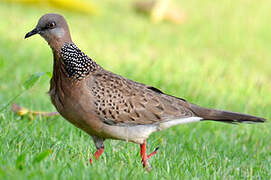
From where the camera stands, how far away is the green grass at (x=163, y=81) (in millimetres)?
4719

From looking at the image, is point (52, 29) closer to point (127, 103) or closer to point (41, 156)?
point (127, 103)

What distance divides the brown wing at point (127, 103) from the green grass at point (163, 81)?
41 centimetres

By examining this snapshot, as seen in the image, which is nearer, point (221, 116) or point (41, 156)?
point (41, 156)

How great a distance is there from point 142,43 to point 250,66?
295 cm

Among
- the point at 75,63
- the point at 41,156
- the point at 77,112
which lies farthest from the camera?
the point at 75,63

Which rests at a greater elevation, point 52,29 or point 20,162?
point 52,29

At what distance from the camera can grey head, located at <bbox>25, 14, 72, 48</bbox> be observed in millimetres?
5086

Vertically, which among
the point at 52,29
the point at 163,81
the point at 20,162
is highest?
the point at 52,29

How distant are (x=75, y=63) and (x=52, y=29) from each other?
425mm

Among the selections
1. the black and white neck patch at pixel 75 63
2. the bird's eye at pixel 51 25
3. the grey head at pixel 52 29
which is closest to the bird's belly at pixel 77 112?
the black and white neck patch at pixel 75 63

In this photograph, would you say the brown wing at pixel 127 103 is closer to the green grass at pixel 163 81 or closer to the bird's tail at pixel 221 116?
the bird's tail at pixel 221 116

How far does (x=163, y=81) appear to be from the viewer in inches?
373

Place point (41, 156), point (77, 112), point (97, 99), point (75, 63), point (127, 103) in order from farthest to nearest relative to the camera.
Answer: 1. point (127, 103)
2. point (75, 63)
3. point (97, 99)
4. point (77, 112)
5. point (41, 156)

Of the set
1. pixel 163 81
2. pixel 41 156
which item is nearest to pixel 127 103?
pixel 41 156
